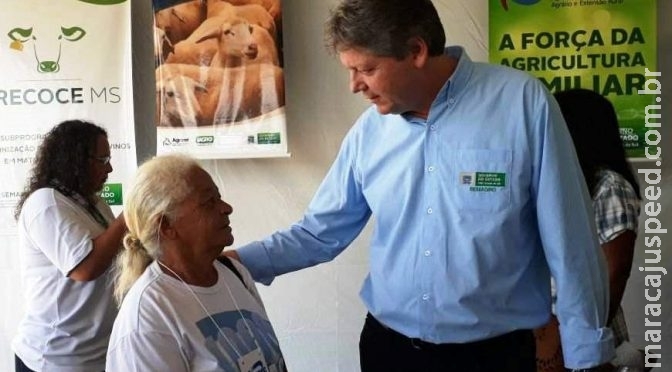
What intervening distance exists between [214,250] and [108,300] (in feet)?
3.56

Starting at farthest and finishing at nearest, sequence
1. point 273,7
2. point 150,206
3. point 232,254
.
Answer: point 273,7, point 232,254, point 150,206

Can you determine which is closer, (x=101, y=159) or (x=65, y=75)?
(x=101, y=159)

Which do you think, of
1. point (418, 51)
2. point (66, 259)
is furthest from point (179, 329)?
point (66, 259)

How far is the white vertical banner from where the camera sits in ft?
10.7

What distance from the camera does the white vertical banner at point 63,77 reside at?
10.7ft

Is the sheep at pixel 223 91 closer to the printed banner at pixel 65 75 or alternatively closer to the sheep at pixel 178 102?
the sheep at pixel 178 102

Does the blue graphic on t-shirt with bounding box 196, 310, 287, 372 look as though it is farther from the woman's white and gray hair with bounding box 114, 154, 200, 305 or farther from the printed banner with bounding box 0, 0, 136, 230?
the printed banner with bounding box 0, 0, 136, 230

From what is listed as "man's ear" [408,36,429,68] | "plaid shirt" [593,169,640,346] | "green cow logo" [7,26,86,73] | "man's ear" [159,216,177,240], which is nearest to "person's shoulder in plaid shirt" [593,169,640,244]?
"plaid shirt" [593,169,640,346]

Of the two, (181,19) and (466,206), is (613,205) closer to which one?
(466,206)

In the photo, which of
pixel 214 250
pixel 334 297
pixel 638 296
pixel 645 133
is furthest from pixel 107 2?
pixel 638 296

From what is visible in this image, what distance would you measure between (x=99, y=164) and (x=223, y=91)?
714 mm

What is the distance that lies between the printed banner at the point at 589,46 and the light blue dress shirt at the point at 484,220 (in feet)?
4.44

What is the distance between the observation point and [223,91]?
3164 millimetres

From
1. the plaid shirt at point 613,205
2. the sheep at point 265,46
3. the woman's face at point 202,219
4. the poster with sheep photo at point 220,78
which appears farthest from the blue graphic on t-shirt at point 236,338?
the sheep at point 265,46
